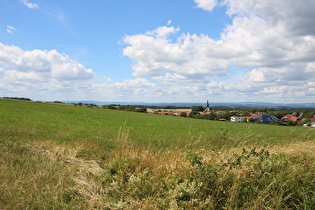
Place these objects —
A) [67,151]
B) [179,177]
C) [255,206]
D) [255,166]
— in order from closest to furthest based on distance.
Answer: [255,206] → [179,177] → [255,166] → [67,151]

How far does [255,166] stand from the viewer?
4762 mm

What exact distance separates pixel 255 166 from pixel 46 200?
5056 millimetres

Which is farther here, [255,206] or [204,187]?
[204,187]

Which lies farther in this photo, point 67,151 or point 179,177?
point 67,151

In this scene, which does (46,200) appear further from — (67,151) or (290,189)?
(290,189)

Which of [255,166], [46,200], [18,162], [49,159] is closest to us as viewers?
[46,200]

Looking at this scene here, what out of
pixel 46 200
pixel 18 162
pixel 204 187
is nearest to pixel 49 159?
pixel 18 162

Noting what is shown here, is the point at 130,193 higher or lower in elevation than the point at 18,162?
lower

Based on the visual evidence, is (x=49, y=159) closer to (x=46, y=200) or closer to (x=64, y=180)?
(x=64, y=180)

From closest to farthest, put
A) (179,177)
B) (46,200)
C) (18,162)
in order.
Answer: (46,200) < (179,177) < (18,162)

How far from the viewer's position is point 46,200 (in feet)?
11.8

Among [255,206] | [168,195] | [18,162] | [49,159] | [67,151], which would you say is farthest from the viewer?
[67,151]

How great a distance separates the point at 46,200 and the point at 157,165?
2669mm

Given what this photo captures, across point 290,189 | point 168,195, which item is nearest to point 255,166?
point 290,189
